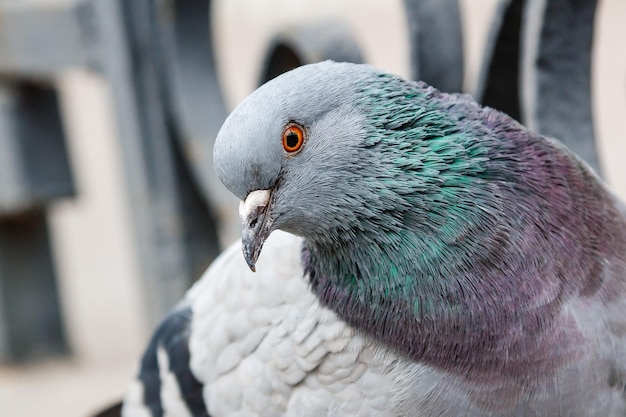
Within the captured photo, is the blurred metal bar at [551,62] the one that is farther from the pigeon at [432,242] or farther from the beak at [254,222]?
the beak at [254,222]

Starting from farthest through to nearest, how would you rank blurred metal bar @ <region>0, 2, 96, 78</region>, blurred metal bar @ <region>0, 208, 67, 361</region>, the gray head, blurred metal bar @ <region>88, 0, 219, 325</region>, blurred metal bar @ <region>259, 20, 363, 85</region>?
1. blurred metal bar @ <region>0, 208, 67, 361</region>
2. blurred metal bar @ <region>0, 2, 96, 78</region>
3. blurred metal bar @ <region>88, 0, 219, 325</region>
4. blurred metal bar @ <region>259, 20, 363, 85</region>
5. the gray head

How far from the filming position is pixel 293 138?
202 cm

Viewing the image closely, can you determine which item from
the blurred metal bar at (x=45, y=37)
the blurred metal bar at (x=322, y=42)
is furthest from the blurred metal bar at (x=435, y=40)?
the blurred metal bar at (x=45, y=37)

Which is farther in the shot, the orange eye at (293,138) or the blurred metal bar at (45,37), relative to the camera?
the blurred metal bar at (45,37)

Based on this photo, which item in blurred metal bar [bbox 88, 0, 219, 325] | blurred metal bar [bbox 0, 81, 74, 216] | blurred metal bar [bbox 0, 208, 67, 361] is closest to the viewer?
blurred metal bar [bbox 88, 0, 219, 325]

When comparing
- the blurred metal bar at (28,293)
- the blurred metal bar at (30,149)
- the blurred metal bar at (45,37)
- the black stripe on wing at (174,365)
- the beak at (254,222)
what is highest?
the beak at (254,222)

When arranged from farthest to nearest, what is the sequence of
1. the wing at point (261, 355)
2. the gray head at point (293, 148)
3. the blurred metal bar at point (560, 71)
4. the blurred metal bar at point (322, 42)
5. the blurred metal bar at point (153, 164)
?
the blurred metal bar at point (153, 164)
the blurred metal bar at point (322, 42)
the blurred metal bar at point (560, 71)
the wing at point (261, 355)
the gray head at point (293, 148)

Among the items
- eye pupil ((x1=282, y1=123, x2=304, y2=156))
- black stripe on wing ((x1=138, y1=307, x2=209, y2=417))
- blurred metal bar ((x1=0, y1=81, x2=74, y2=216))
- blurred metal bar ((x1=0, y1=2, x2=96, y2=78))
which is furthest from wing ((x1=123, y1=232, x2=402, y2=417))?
blurred metal bar ((x1=0, y1=81, x2=74, y2=216))

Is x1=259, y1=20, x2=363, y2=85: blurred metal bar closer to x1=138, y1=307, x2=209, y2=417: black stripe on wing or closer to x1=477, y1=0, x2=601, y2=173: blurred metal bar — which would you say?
x1=477, y1=0, x2=601, y2=173: blurred metal bar

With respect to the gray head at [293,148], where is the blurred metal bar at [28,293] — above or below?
below

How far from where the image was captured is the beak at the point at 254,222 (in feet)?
6.50

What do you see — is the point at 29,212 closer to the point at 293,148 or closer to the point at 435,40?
the point at 435,40

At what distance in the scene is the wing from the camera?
2129 mm

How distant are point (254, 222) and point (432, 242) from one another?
37 centimetres
